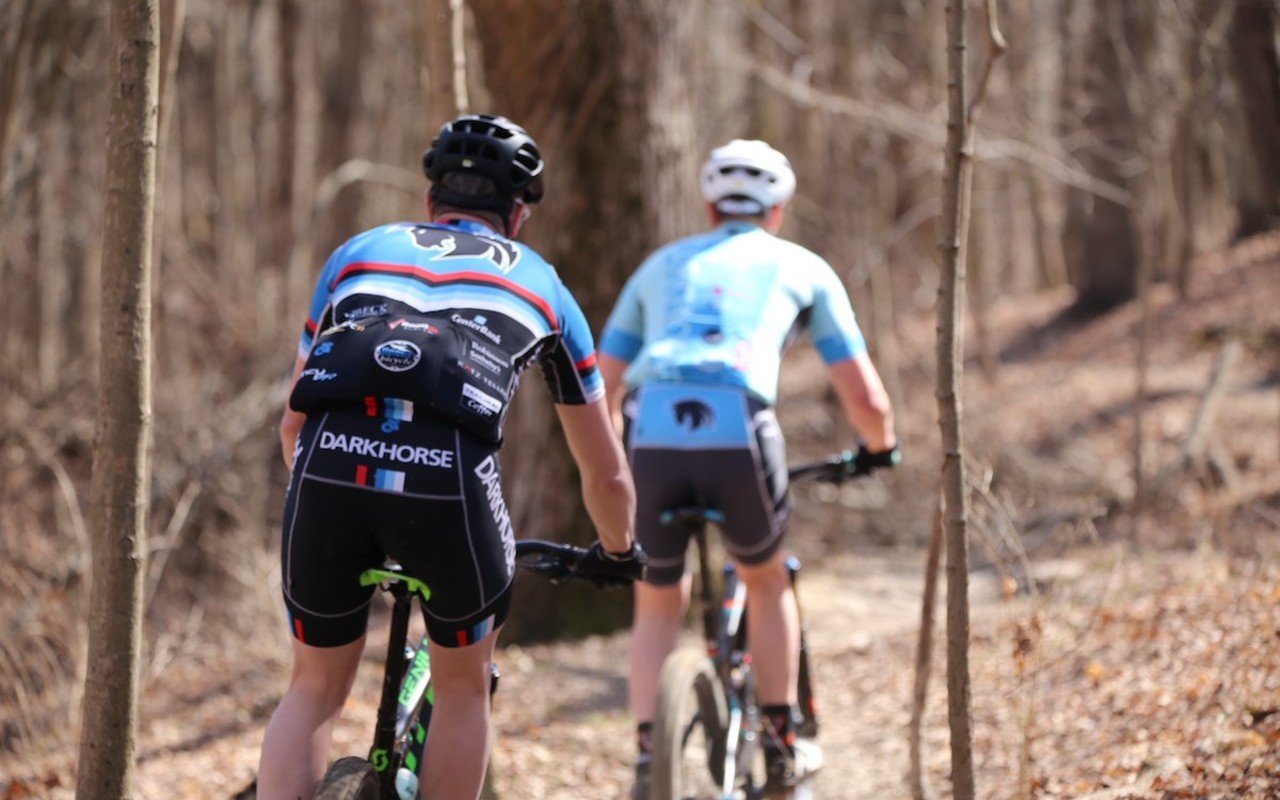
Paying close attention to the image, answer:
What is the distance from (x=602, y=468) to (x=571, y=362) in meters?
0.28

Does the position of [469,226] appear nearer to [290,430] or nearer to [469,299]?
[469,299]

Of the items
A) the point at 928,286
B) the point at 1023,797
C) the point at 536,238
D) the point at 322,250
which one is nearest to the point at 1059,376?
the point at 928,286

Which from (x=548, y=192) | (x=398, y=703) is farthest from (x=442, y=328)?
(x=548, y=192)

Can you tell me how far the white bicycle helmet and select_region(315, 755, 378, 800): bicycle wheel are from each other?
2.43 meters

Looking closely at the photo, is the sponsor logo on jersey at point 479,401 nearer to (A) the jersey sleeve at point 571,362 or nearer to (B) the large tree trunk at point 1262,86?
(A) the jersey sleeve at point 571,362

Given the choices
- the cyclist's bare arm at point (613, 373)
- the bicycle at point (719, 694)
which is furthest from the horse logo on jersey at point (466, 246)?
the cyclist's bare arm at point (613, 373)

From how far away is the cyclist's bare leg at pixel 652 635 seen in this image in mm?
4609

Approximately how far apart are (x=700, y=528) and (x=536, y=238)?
2825mm

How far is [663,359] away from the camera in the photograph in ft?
14.6

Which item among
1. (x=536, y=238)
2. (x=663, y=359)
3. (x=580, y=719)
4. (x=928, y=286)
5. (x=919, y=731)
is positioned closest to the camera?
(x=919, y=731)

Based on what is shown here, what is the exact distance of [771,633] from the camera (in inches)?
181

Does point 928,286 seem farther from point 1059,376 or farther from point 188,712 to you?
point 188,712

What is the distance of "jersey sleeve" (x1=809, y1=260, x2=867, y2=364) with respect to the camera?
454cm

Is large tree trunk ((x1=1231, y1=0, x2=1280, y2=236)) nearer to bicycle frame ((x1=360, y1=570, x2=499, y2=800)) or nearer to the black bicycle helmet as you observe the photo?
the black bicycle helmet
